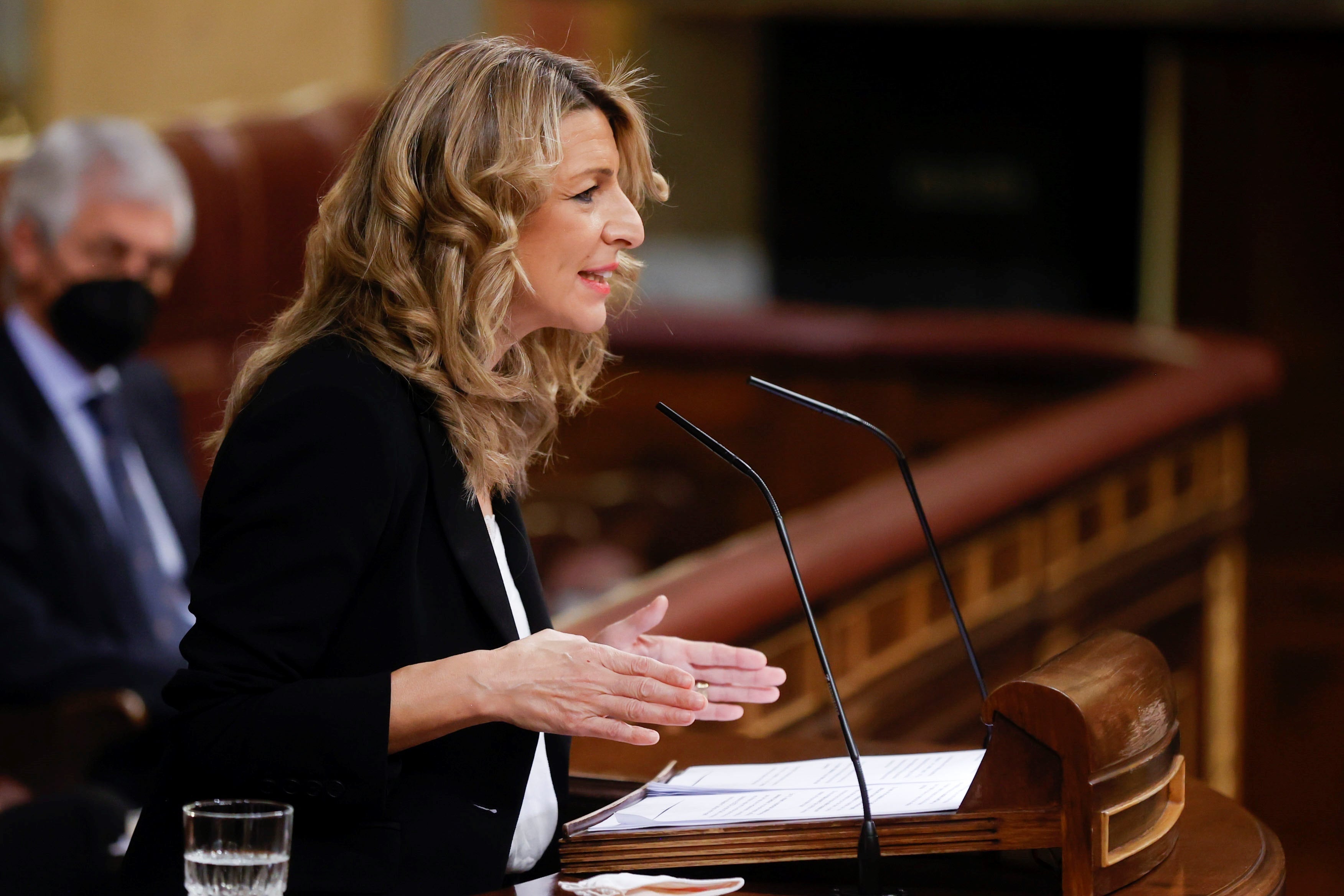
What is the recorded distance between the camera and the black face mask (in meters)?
2.70

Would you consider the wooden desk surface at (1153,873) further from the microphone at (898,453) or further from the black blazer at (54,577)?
the black blazer at (54,577)

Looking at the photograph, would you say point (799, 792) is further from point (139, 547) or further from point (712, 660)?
point (139, 547)

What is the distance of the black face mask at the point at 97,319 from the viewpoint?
2.70m

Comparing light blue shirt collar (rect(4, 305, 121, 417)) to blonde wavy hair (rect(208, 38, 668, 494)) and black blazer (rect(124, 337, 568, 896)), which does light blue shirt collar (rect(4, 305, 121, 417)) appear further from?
black blazer (rect(124, 337, 568, 896))

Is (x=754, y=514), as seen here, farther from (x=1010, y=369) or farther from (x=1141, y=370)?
(x=1141, y=370)

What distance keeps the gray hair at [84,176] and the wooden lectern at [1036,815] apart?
1.87m

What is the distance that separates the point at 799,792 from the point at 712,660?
19cm

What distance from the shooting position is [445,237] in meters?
1.36

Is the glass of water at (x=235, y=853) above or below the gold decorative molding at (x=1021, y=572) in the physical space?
above

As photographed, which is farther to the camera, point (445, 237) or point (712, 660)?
point (712, 660)

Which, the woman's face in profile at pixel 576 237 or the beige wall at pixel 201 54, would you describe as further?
the beige wall at pixel 201 54

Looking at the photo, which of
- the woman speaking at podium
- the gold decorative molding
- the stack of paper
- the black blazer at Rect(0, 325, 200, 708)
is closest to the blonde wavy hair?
the woman speaking at podium

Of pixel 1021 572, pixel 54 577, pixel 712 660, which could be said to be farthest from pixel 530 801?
pixel 1021 572

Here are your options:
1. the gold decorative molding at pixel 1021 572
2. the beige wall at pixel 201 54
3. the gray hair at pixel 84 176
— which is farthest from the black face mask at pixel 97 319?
the beige wall at pixel 201 54
